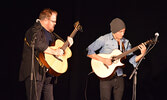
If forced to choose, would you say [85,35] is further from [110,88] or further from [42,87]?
[42,87]

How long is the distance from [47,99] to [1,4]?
1.90 meters

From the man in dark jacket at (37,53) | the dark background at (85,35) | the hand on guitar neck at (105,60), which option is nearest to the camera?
the man in dark jacket at (37,53)

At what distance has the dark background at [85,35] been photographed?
379 centimetres

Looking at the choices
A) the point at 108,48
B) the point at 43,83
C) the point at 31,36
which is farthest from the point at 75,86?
the point at 31,36

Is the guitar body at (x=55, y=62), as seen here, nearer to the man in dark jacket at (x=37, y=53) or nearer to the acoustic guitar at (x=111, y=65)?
the man in dark jacket at (x=37, y=53)

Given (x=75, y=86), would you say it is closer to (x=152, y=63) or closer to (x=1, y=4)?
(x=152, y=63)

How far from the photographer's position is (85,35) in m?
4.48

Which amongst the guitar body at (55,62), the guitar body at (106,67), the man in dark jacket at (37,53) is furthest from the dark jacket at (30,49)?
the guitar body at (106,67)

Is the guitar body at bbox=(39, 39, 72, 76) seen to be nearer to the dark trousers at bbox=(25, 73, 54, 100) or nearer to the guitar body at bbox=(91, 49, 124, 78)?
the dark trousers at bbox=(25, 73, 54, 100)

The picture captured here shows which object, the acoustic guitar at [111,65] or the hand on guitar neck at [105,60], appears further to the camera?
the hand on guitar neck at [105,60]

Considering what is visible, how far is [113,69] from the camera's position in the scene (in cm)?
331

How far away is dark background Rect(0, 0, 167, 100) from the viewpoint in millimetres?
3785

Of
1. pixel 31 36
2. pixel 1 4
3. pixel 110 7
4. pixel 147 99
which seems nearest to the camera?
pixel 31 36

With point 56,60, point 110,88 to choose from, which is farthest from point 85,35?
point 56,60
